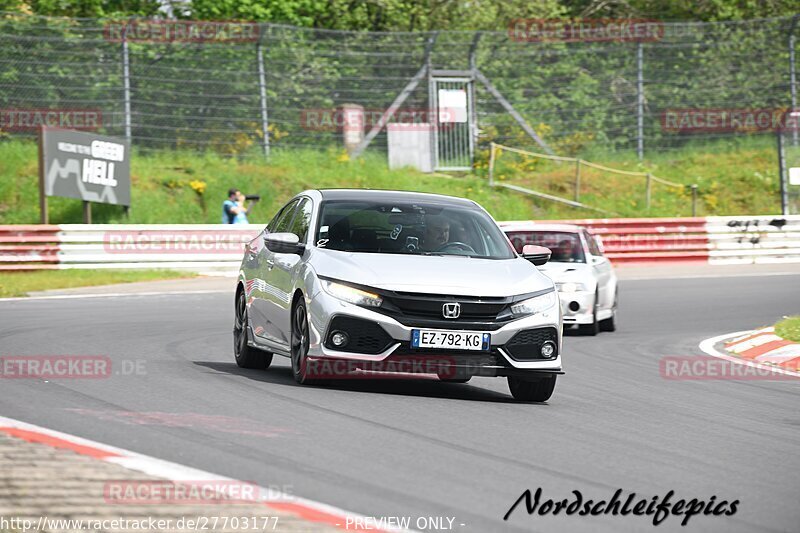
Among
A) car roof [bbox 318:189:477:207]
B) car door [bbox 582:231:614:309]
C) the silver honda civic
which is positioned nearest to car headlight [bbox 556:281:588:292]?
car door [bbox 582:231:614:309]

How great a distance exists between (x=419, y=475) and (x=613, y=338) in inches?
435

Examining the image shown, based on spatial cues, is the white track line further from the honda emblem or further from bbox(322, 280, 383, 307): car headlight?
the honda emblem

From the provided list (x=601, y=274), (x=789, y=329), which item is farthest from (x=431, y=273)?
(x=601, y=274)

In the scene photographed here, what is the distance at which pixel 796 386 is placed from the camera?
41.1ft

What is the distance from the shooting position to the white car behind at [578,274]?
691 inches

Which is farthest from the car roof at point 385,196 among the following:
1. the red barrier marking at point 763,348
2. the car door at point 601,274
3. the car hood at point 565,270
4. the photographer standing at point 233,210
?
the photographer standing at point 233,210

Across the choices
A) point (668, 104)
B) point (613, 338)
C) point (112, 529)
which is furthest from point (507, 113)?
point (112, 529)

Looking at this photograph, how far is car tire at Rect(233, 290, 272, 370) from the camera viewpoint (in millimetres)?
11945

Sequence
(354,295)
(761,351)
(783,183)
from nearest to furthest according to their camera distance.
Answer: (354,295), (761,351), (783,183)

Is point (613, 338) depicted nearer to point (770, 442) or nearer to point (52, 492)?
point (770, 442)

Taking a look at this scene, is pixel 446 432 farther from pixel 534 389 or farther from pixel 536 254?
pixel 536 254

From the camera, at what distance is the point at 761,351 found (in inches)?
613

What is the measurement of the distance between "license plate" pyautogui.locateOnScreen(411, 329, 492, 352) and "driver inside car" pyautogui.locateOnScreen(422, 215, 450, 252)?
1168mm

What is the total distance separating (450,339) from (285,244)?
171 centimetres
